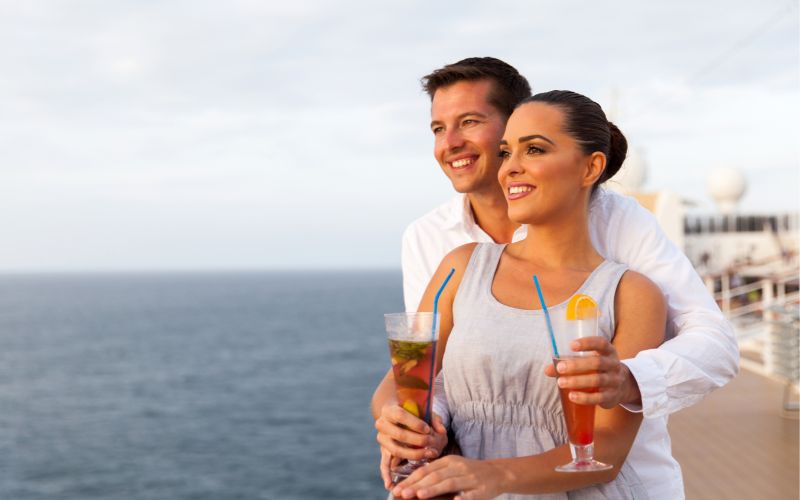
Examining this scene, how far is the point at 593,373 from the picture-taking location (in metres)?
1.63

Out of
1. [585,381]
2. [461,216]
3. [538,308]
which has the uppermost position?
[461,216]

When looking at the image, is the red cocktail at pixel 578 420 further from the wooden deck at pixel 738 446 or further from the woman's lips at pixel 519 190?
the wooden deck at pixel 738 446

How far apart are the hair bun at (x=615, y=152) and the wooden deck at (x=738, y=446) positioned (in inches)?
138

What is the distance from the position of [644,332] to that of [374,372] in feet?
169

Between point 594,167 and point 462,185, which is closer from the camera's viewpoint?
point 594,167

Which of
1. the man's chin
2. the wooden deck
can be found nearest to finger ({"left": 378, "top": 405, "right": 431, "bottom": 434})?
the man's chin

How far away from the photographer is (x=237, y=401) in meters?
45.7

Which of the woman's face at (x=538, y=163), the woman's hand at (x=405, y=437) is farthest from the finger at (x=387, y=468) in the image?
the woman's face at (x=538, y=163)

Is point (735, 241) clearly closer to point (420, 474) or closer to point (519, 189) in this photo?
point (519, 189)

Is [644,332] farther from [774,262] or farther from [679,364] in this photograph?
[774,262]

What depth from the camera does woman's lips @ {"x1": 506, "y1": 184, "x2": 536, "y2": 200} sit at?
206cm

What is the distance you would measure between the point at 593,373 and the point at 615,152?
0.90 m

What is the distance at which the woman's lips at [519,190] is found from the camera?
81.2 inches

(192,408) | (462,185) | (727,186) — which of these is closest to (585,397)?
(462,185)
